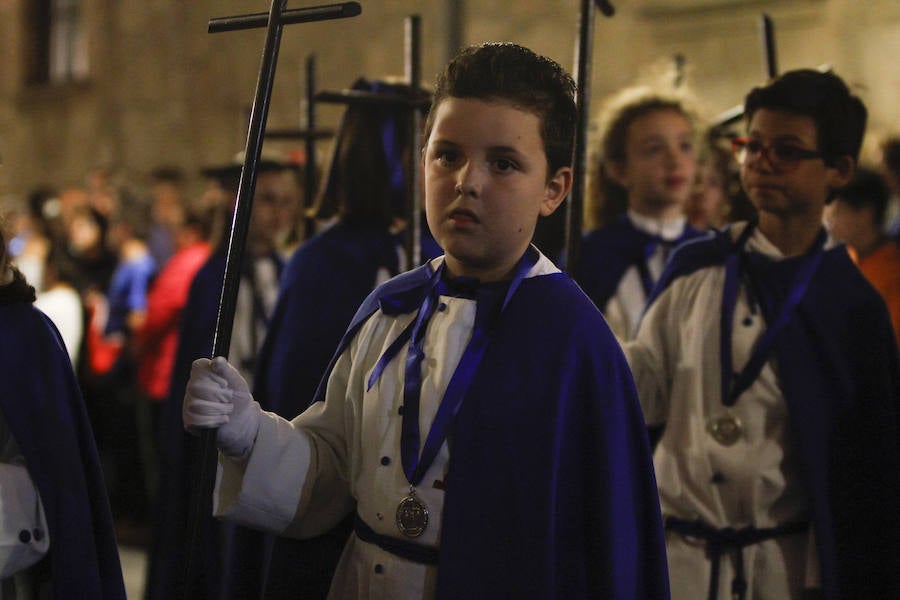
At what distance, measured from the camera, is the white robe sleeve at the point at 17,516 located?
101 inches

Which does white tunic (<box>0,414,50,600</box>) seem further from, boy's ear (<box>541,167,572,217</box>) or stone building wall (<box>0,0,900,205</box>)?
stone building wall (<box>0,0,900,205</box>)

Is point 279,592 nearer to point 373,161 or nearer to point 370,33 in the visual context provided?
point 373,161

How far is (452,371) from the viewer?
2334 mm

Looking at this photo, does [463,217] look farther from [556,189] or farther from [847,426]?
[847,426]

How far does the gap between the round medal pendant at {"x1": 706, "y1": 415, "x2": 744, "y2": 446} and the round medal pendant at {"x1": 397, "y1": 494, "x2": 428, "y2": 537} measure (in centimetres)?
108

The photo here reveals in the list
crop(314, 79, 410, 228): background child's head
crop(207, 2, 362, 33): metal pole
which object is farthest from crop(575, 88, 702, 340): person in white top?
crop(207, 2, 362, 33): metal pole

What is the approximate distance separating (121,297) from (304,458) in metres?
6.34

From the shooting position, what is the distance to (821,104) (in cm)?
321

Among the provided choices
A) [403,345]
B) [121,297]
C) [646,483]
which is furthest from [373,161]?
[121,297]

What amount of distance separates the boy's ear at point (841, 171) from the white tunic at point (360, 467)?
1.15 metres

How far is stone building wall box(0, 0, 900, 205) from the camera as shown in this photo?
8.85 m

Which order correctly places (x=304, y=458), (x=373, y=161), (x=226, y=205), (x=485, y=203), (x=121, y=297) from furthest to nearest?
1. (x=121, y=297)
2. (x=226, y=205)
3. (x=373, y=161)
4. (x=304, y=458)
5. (x=485, y=203)

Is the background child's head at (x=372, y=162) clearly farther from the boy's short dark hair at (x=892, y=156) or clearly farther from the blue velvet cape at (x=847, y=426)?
the boy's short dark hair at (x=892, y=156)

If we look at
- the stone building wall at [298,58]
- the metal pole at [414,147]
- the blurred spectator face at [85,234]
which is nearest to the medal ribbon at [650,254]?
the metal pole at [414,147]
